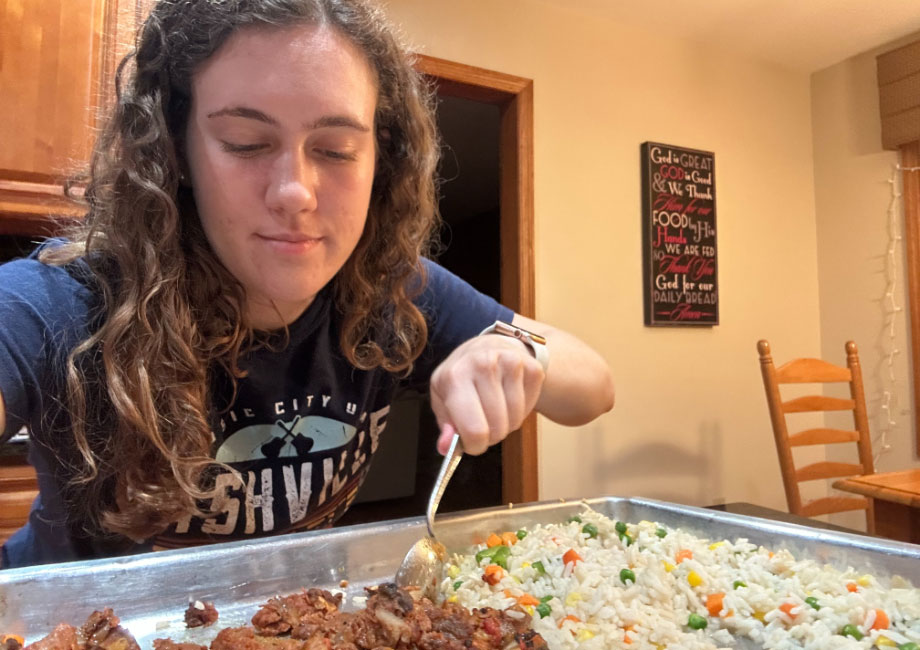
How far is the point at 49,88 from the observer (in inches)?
69.4

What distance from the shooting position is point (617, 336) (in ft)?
9.10

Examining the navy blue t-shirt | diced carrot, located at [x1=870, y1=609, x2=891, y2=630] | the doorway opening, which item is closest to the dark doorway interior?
the doorway opening

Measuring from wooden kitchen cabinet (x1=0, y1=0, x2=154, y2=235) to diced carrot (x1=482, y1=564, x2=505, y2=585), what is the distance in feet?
4.90

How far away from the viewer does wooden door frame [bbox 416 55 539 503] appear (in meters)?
2.48

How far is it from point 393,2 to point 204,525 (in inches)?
80.4

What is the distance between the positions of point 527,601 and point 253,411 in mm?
524

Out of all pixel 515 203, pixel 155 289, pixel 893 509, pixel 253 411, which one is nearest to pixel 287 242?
pixel 155 289

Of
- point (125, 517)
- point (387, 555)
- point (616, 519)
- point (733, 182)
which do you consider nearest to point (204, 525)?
point (125, 517)

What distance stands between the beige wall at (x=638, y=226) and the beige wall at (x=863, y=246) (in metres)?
0.08

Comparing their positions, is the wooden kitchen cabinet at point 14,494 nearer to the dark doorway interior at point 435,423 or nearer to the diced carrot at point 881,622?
the diced carrot at point 881,622

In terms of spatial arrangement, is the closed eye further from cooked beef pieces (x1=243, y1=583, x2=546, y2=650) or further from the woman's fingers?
cooked beef pieces (x1=243, y1=583, x2=546, y2=650)

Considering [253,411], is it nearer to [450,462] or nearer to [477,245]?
[450,462]

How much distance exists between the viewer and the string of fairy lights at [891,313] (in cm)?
292

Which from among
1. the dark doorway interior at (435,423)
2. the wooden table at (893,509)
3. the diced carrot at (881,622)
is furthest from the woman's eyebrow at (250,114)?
the dark doorway interior at (435,423)
